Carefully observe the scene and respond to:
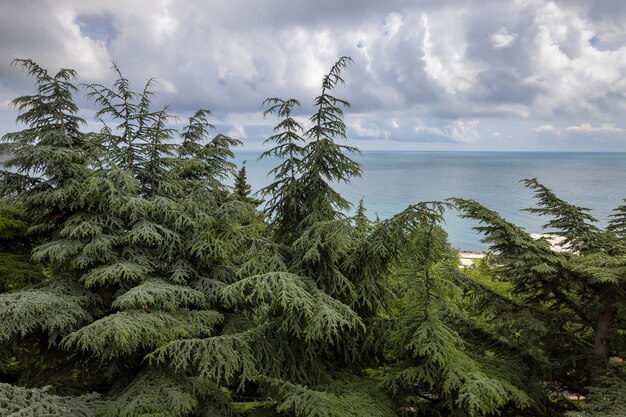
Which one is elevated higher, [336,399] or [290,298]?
[290,298]

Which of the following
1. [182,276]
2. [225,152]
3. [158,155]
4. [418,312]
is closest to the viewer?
[418,312]

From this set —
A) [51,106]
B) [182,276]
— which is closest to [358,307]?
[182,276]

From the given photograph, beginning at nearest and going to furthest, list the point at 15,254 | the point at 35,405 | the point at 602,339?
1. the point at 35,405
2. the point at 602,339
3. the point at 15,254

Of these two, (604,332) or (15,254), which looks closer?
(604,332)

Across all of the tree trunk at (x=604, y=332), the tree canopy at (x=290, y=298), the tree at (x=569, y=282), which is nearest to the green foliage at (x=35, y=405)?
the tree canopy at (x=290, y=298)

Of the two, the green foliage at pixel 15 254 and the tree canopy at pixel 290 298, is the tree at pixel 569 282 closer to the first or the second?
the tree canopy at pixel 290 298

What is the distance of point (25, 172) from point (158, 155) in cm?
266

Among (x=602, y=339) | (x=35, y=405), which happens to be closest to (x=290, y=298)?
(x=35, y=405)

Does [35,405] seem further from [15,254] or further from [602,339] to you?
[602,339]

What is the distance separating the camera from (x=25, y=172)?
25.8 ft

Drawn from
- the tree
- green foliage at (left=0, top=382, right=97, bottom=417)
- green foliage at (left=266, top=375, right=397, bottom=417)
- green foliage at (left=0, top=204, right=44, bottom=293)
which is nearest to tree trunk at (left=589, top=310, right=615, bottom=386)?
the tree

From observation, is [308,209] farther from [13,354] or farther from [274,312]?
[13,354]

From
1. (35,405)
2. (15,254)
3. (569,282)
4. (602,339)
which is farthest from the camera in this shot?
(15,254)

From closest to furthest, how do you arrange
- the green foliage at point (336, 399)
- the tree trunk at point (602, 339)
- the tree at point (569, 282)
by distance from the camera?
the green foliage at point (336, 399), the tree at point (569, 282), the tree trunk at point (602, 339)
